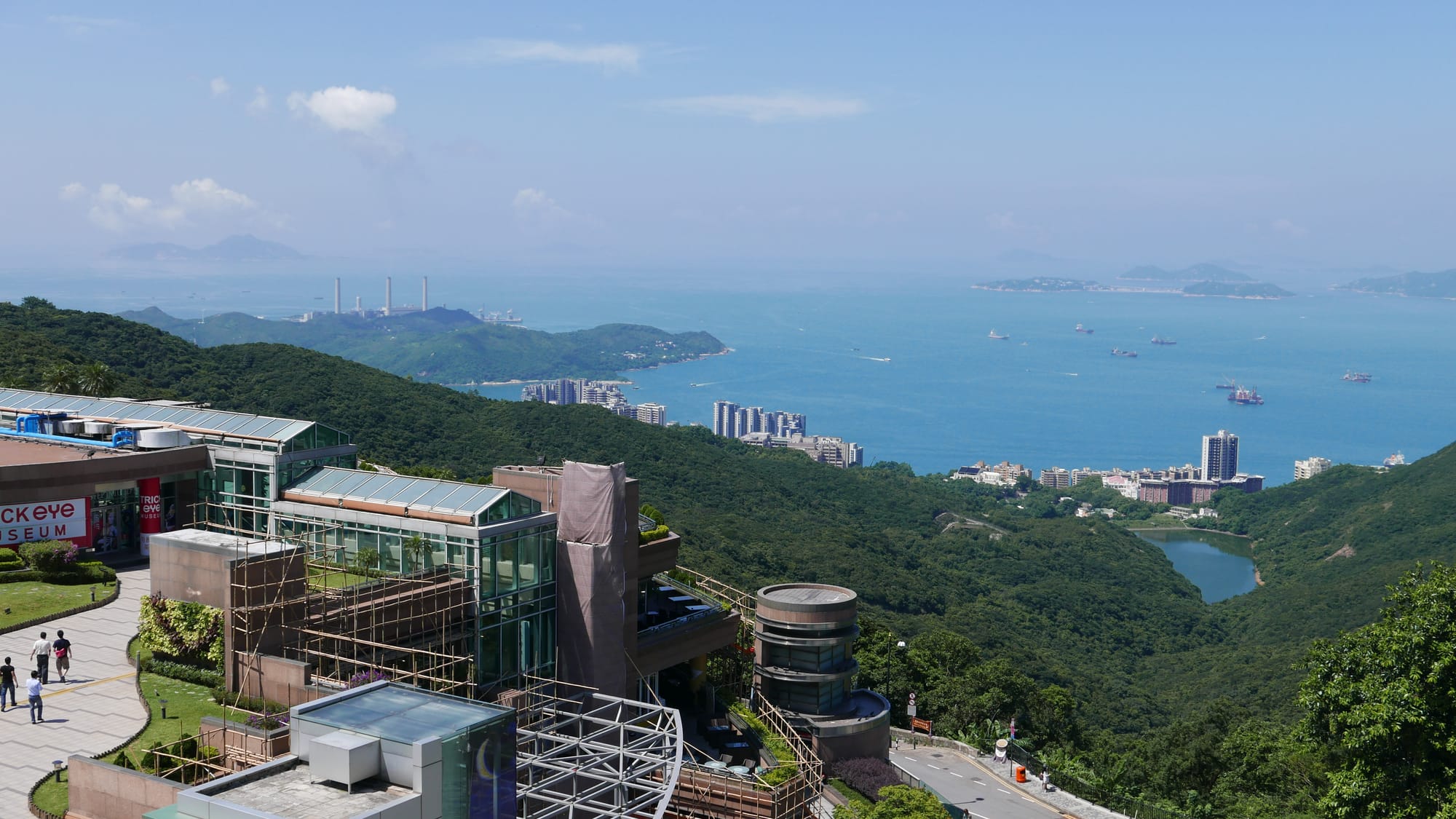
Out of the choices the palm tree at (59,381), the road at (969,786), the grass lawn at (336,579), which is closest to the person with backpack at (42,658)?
the grass lawn at (336,579)

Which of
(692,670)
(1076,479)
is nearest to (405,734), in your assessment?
(692,670)

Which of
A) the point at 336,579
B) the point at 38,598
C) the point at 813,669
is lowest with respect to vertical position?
the point at 813,669

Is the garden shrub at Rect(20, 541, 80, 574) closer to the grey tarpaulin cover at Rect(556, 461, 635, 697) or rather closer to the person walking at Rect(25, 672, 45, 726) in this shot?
the person walking at Rect(25, 672, 45, 726)

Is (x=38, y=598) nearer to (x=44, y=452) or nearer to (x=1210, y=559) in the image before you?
(x=44, y=452)

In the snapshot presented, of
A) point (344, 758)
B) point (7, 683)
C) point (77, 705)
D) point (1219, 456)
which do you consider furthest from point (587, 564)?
point (1219, 456)

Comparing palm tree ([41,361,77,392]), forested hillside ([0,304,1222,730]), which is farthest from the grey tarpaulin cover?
forested hillside ([0,304,1222,730])

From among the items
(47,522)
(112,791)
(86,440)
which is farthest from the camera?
(86,440)

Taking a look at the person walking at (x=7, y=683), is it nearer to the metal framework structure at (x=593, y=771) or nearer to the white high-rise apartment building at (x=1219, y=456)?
the metal framework structure at (x=593, y=771)

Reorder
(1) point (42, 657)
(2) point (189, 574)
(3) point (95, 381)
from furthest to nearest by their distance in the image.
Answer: (3) point (95, 381), (2) point (189, 574), (1) point (42, 657)
